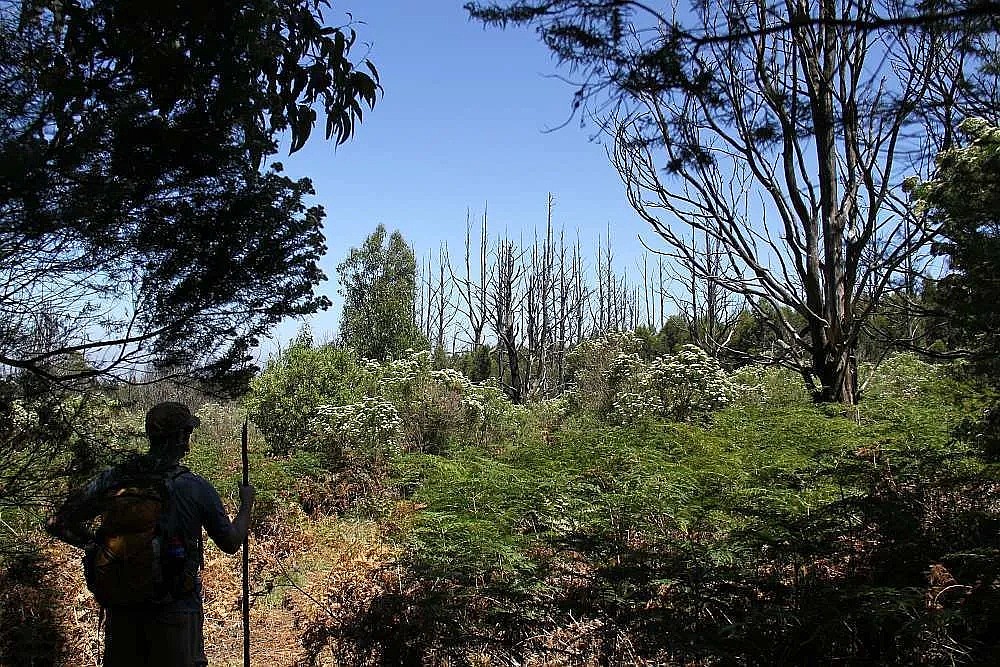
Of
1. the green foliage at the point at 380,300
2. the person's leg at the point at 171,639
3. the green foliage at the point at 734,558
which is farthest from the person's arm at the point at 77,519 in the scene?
the green foliage at the point at 380,300

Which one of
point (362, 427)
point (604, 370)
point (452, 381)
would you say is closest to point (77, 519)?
point (362, 427)

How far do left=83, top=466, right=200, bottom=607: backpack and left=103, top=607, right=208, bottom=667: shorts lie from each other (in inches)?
2.5

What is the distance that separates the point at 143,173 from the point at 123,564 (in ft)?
4.92

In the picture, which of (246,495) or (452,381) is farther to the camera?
(452,381)

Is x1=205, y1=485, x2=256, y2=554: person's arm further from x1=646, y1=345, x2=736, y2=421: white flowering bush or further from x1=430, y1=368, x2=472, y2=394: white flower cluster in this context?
x1=646, y1=345, x2=736, y2=421: white flowering bush

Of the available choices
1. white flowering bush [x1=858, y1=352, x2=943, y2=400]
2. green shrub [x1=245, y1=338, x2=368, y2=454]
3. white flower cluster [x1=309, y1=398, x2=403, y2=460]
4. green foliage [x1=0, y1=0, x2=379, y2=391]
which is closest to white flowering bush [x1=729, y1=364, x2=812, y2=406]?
white flowering bush [x1=858, y1=352, x2=943, y2=400]

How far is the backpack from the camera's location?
2641 mm

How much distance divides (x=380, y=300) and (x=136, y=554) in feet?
77.6

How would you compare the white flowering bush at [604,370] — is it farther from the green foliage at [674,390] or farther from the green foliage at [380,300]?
the green foliage at [380,300]

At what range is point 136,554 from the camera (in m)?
2.65

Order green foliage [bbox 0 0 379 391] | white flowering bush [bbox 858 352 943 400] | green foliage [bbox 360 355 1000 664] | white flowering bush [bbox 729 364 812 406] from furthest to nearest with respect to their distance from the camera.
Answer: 1. white flowering bush [bbox 729 364 812 406]
2. white flowering bush [bbox 858 352 943 400]
3. green foliage [bbox 360 355 1000 664]
4. green foliage [bbox 0 0 379 391]

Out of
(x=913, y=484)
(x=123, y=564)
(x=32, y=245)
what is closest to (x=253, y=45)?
(x=32, y=245)

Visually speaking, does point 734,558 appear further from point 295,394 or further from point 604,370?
point 604,370

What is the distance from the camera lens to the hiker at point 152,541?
8.72 feet
